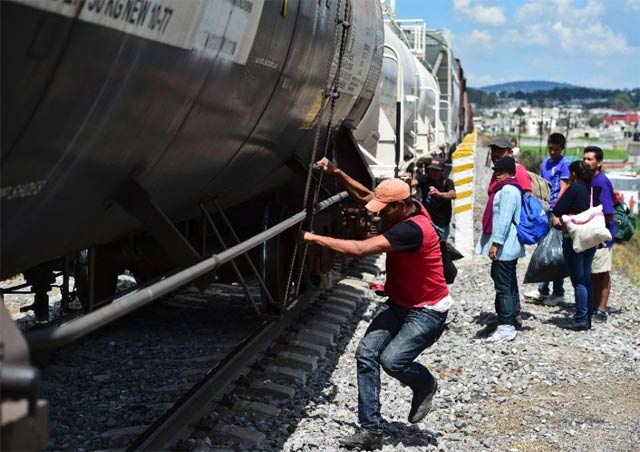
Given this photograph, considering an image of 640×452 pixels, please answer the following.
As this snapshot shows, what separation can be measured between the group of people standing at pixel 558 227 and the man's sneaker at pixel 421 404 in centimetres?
270

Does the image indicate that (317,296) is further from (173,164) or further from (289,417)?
(173,164)

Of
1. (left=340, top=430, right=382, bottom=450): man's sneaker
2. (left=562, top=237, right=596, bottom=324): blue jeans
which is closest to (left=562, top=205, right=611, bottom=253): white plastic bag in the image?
(left=562, top=237, right=596, bottom=324): blue jeans

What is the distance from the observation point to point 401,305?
5582mm

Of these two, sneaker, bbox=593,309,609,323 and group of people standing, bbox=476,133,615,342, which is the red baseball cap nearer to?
group of people standing, bbox=476,133,615,342

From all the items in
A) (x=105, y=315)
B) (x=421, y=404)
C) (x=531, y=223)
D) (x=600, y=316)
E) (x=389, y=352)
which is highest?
(x=105, y=315)

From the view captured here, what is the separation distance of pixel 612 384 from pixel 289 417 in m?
2.90

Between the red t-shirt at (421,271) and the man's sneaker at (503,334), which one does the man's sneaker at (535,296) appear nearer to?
the man's sneaker at (503,334)

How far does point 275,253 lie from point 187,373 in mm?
1610

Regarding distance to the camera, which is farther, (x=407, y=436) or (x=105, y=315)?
(x=407, y=436)

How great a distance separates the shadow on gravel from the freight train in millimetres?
1317

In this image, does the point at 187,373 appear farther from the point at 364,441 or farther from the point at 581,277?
the point at 581,277

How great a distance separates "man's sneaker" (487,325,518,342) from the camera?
8.26m

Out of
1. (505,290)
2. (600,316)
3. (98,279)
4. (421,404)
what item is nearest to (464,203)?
(600,316)

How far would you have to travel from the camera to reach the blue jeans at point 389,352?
545 cm
